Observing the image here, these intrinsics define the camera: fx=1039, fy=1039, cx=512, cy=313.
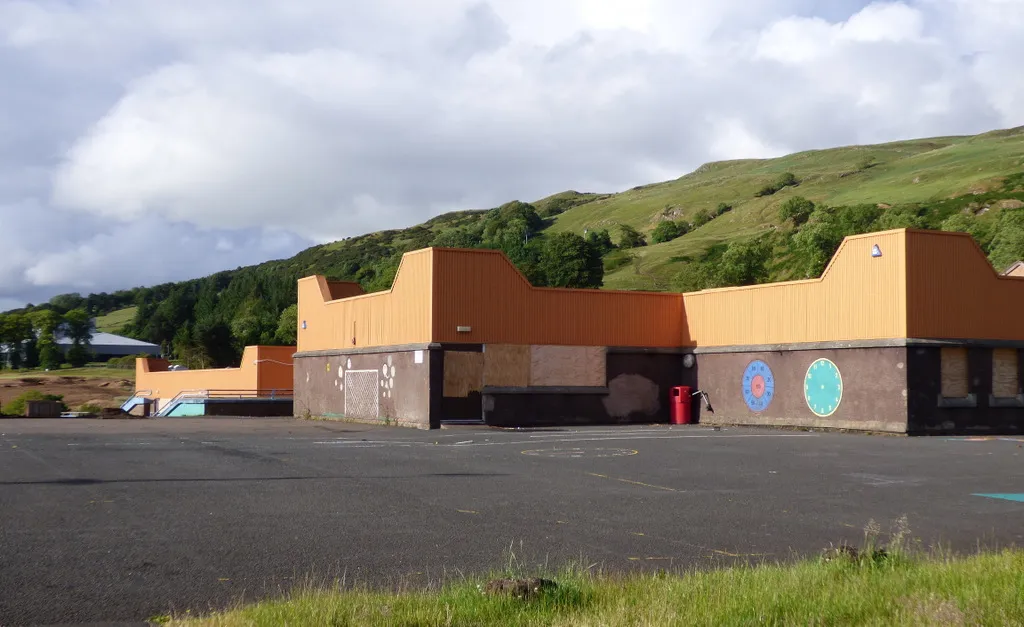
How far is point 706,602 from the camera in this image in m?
7.24

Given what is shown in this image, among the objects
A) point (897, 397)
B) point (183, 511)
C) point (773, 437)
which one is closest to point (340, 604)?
point (183, 511)

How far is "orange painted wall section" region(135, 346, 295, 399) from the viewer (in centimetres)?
5425

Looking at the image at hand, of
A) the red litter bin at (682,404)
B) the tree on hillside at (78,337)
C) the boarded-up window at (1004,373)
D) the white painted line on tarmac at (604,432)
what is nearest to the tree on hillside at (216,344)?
the tree on hillside at (78,337)

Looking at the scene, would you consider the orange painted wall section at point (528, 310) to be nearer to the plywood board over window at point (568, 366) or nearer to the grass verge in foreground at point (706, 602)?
the plywood board over window at point (568, 366)

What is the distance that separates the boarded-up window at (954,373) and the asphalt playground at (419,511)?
19.2 ft

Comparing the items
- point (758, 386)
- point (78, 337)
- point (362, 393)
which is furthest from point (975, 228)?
point (78, 337)

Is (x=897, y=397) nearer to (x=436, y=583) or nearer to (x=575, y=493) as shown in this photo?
(x=575, y=493)

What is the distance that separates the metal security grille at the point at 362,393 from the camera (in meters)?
36.0

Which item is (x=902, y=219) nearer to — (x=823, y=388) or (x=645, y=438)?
(x=823, y=388)

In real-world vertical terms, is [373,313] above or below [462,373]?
above

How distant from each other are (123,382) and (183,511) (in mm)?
84737

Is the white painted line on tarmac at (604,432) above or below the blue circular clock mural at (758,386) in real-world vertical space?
below

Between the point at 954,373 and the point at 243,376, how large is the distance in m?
37.9

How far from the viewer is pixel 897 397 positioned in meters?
28.5
